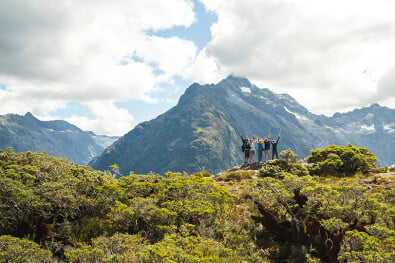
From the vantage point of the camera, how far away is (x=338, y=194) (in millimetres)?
13625

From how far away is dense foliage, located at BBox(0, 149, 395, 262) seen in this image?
11.5 meters

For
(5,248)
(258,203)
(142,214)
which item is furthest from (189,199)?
(5,248)

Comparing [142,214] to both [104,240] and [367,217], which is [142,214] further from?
[367,217]

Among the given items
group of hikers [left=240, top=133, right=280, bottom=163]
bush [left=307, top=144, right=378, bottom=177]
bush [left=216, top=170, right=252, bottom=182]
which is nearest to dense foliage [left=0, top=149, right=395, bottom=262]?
bush [left=216, top=170, right=252, bottom=182]

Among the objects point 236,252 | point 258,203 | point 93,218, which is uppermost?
point 258,203

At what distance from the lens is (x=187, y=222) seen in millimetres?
14633

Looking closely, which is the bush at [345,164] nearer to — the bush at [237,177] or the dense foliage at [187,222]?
the bush at [237,177]

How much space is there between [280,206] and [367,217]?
163 inches

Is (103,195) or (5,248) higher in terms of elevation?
(103,195)

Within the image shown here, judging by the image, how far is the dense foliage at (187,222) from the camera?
1150cm

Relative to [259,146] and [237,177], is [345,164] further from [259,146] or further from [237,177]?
[237,177]

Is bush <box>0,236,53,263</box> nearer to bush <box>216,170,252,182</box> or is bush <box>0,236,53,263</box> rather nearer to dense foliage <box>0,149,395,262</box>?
dense foliage <box>0,149,395,262</box>

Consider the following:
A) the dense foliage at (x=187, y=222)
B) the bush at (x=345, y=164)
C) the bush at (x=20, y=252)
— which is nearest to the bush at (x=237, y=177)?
the bush at (x=345, y=164)

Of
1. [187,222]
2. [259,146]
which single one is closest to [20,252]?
[187,222]
